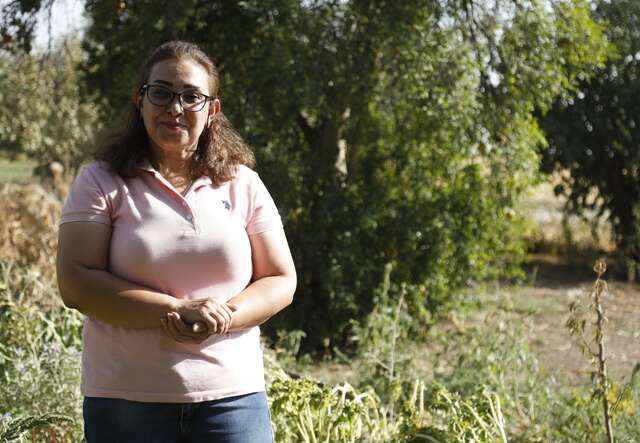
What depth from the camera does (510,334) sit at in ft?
16.0

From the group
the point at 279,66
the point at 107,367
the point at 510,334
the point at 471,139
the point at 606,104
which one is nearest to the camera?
the point at 107,367

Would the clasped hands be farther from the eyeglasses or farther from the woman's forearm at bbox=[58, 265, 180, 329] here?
the eyeglasses

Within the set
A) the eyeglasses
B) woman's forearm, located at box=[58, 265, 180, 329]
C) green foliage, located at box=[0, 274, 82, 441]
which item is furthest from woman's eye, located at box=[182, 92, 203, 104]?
green foliage, located at box=[0, 274, 82, 441]

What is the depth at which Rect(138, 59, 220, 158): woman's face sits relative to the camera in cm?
217

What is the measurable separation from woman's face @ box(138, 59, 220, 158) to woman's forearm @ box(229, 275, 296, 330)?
1.35 feet

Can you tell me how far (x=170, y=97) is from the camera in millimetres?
2170

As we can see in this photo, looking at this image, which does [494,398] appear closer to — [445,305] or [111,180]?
[111,180]

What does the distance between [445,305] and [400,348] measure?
0.83 meters

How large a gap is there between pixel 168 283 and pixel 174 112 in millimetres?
437

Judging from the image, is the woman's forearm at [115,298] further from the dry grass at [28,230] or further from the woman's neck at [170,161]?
the dry grass at [28,230]

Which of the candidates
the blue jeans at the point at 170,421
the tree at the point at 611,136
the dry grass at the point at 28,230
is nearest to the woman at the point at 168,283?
the blue jeans at the point at 170,421

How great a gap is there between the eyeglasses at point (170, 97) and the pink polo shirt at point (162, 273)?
174 mm

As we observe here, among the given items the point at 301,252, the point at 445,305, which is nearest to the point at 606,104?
the point at 445,305

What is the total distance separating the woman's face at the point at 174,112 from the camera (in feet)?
7.11
